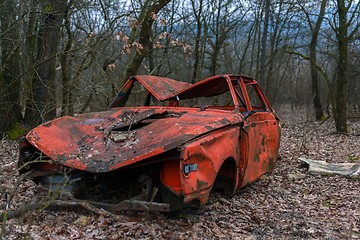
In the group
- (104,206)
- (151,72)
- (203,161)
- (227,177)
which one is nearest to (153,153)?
(203,161)

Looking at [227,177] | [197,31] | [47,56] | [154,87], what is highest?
[197,31]

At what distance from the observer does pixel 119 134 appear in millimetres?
4352

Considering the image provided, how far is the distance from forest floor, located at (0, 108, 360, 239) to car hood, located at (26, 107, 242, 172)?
604 mm

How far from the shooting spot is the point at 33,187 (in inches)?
207

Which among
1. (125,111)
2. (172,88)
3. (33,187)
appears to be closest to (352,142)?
(172,88)

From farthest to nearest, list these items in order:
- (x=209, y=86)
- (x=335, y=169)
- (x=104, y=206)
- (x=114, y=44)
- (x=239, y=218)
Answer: (x=114, y=44) → (x=335, y=169) → (x=209, y=86) → (x=239, y=218) → (x=104, y=206)

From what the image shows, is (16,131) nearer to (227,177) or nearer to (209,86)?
(209,86)

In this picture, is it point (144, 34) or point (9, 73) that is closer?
point (144, 34)

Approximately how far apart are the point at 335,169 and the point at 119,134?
4.36 m

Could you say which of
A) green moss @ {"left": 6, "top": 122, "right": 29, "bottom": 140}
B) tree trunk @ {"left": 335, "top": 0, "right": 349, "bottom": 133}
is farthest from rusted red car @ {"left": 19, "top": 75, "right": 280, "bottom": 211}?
tree trunk @ {"left": 335, "top": 0, "right": 349, "bottom": 133}

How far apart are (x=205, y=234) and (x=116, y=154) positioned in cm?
120

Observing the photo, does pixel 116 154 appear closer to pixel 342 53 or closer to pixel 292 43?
pixel 342 53

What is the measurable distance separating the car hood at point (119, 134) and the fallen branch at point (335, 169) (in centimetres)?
278

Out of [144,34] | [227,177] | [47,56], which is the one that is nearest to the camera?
[227,177]
